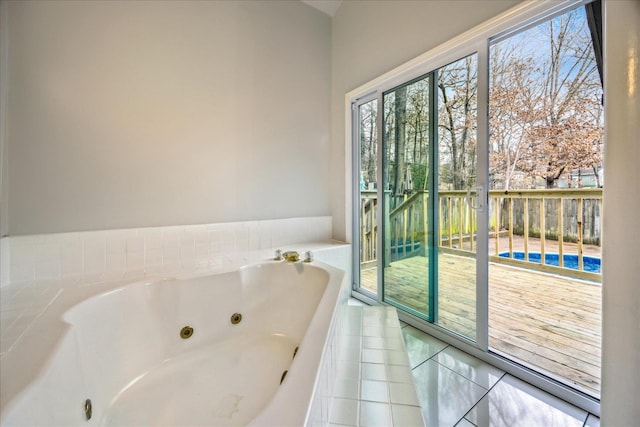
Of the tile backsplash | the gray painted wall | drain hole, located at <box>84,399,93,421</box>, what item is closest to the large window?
the gray painted wall

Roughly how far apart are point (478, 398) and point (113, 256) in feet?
7.44

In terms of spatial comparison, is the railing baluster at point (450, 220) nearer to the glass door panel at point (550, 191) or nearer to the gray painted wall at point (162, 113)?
the glass door panel at point (550, 191)

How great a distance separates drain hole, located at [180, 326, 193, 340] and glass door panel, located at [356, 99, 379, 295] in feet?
5.16

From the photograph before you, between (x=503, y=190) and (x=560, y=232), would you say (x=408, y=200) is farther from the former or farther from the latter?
(x=560, y=232)

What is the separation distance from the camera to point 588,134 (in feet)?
5.16

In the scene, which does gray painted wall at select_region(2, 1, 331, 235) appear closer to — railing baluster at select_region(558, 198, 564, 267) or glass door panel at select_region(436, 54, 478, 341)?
glass door panel at select_region(436, 54, 478, 341)

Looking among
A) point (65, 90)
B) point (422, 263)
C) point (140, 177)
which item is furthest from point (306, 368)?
point (65, 90)

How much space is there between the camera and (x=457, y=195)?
176 cm

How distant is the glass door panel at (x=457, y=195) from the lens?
167 centimetres

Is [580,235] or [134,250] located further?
[580,235]

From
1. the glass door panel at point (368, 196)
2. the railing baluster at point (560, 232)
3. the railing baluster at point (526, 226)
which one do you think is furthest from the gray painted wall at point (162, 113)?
the railing baluster at point (560, 232)

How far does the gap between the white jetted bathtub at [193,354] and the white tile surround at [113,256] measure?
17cm

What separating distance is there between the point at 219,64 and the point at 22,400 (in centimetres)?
219

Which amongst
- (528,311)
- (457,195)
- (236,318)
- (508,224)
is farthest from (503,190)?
(236,318)
